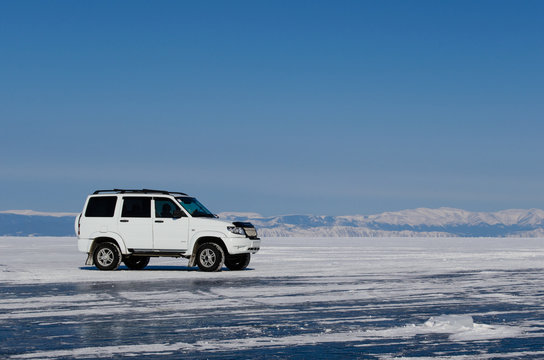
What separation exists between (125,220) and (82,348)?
13367 mm

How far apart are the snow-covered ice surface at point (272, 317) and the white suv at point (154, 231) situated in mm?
2031

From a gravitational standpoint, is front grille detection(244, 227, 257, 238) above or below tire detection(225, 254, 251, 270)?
above

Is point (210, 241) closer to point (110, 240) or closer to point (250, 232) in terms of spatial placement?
point (250, 232)

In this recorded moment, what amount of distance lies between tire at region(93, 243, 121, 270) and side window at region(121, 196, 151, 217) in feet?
3.30

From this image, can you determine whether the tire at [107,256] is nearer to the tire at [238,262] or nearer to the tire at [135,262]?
the tire at [135,262]

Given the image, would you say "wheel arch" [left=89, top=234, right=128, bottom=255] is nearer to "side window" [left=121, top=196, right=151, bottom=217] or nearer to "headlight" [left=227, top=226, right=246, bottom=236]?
"side window" [left=121, top=196, right=151, bottom=217]

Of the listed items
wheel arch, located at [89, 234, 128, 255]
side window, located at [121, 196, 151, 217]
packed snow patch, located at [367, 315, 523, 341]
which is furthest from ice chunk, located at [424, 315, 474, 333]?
wheel arch, located at [89, 234, 128, 255]

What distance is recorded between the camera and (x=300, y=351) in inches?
317

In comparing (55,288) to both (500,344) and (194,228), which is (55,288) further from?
(500,344)

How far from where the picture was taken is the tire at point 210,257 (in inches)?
824

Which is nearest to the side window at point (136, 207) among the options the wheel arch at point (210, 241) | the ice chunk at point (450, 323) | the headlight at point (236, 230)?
the wheel arch at point (210, 241)

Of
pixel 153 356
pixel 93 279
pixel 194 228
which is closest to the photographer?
pixel 153 356

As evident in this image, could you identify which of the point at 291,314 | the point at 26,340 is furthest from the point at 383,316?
the point at 26,340

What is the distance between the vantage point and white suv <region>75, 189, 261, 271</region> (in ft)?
68.9
